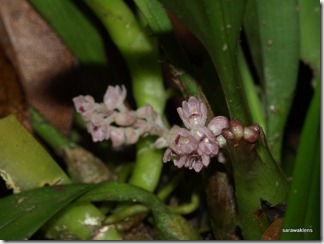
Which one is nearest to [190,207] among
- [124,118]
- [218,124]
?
[124,118]

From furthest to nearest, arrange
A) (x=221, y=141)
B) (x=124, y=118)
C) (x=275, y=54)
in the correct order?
1. (x=275, y=54)
2. (x=124, y=118)
3. (x=221, y=141)

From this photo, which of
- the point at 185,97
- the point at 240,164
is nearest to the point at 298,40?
the point at 185,97

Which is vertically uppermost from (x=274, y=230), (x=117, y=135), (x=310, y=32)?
(x=310, y=32)

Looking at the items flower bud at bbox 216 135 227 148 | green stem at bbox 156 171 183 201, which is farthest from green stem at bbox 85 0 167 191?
flower bud at bbox 216 135 227 148

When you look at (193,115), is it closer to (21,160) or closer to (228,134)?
(228,134)

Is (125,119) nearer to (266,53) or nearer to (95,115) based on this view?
(95,115)

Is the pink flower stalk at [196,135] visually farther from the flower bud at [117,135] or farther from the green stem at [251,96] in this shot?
the green stem at [251,96]

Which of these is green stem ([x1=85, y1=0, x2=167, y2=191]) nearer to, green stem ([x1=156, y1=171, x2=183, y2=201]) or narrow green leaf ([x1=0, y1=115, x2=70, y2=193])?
green stem ([x1=156, y1=171, x2=183, y2=201])
